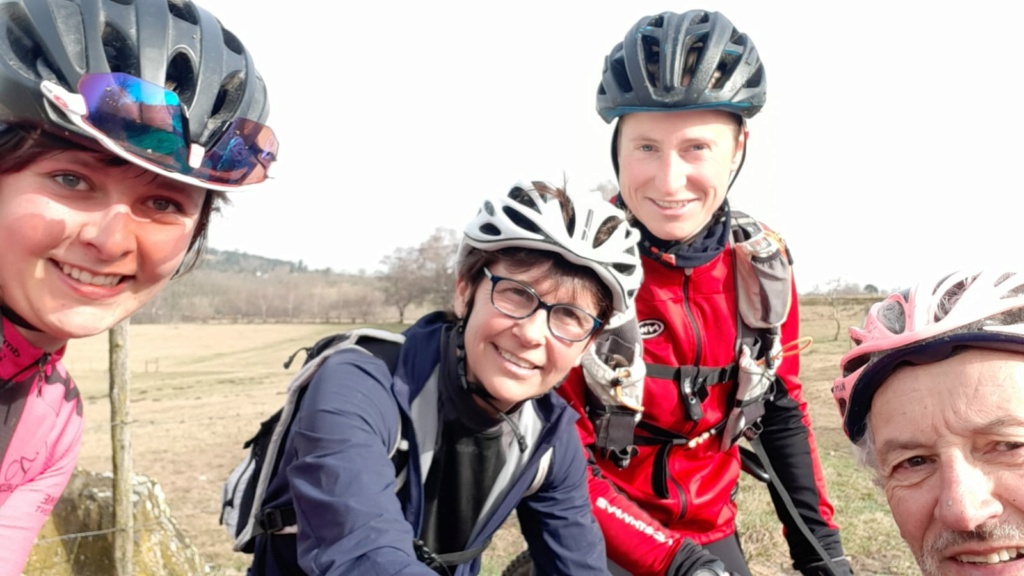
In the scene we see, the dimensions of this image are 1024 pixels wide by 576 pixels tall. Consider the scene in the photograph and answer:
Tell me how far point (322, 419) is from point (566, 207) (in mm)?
1178

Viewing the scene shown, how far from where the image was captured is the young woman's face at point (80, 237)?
2209 millimetres

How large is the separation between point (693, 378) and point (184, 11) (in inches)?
96.9

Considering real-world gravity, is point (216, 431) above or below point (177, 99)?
below

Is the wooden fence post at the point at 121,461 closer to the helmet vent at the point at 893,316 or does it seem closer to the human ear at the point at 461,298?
the human ear at the point at 461,298

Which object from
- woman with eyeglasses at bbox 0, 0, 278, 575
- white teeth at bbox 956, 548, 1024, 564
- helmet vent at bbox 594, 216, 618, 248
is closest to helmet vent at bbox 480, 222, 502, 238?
helmet vent at bbox 594, 216, 618, 248

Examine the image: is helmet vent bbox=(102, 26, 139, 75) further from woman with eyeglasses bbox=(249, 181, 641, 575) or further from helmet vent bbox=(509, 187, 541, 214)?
helmet vent bbox=(509, 187, 541, 214)

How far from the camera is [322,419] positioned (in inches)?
94.0

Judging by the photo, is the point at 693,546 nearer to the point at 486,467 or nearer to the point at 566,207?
the point at 486,467

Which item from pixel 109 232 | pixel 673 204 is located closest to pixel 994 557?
pixel 673 204

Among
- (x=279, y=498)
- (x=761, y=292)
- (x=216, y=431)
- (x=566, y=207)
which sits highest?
(x=566, y=207)

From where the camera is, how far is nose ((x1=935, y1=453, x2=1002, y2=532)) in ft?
6.40

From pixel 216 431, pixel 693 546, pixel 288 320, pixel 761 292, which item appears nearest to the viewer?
pixel 693 546

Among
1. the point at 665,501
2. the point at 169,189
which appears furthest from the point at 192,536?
the point at 169,189

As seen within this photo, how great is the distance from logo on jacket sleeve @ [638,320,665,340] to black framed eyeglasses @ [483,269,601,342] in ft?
2.20
